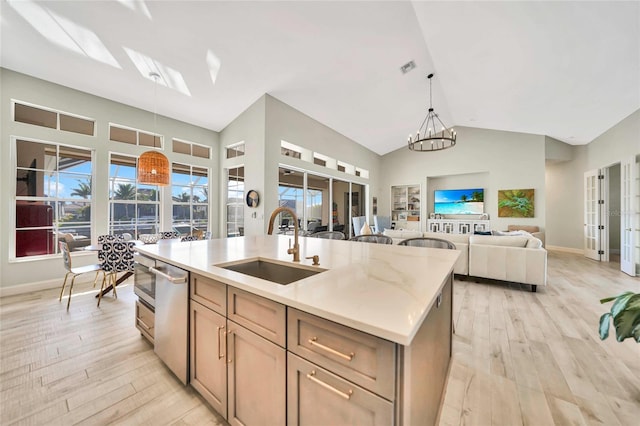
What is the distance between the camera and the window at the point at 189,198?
5.18 metres

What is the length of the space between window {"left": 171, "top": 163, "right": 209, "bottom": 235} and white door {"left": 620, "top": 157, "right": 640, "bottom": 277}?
8.22 metres

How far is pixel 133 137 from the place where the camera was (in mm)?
4547

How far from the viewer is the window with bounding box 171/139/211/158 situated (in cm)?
513

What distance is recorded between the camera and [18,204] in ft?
11.7

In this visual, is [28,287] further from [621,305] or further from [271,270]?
[621,305]

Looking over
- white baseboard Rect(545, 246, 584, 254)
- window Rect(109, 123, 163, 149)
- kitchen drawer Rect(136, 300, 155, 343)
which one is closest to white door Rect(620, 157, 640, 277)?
white baseboard Rect(545, 246, 584, 254)

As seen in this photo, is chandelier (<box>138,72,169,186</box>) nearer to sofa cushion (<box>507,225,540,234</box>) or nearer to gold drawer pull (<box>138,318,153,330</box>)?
gold drawer pull (<box>138,318,153,330</box>)

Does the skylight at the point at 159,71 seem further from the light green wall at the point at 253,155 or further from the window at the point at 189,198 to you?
the window at the point at 189,198

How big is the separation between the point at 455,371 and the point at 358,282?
1427mm

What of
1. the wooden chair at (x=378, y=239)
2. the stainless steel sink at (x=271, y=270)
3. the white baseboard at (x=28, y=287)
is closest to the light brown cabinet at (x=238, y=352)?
the stainless steel sink at (x=271, y=270)

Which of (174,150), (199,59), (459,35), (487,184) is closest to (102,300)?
(174,150)

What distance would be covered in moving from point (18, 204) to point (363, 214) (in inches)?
302

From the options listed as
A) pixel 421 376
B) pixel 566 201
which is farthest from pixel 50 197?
pixel 566 201

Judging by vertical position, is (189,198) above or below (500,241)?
above
